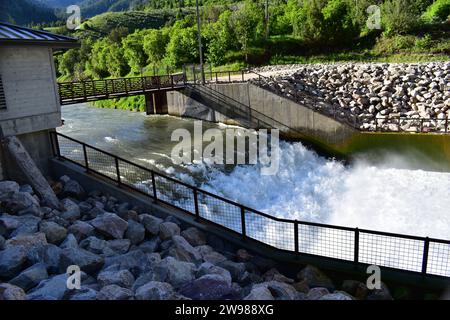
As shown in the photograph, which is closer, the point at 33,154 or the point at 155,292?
the point at 155,292

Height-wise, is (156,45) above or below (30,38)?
above

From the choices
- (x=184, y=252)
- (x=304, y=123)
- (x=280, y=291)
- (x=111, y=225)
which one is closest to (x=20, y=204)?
(x=111, y=225)

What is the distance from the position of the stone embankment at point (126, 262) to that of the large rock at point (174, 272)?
0.02m

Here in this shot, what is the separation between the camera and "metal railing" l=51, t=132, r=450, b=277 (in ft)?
24.8

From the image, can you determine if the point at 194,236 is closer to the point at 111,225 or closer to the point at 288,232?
the point at 111,225

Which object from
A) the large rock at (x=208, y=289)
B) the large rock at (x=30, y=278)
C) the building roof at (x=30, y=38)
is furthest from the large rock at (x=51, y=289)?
the building roof at (x=30, y=38)

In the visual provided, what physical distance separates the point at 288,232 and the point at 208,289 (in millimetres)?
5648

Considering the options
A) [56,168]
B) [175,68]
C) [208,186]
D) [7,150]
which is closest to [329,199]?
[208,186]

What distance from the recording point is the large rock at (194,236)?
862cm

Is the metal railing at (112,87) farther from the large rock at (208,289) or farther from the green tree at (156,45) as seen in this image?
the green tree at (156,45)

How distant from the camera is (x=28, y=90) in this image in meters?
11.3

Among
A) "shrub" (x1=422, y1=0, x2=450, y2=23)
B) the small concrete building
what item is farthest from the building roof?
"shrub" (x1=422, y1=0, x2=450, y2=23)

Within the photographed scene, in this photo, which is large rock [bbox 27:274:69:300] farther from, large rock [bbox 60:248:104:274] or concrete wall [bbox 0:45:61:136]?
concrete wall [bbox 0:45:61:136]

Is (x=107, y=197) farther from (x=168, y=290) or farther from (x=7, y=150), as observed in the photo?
(x=168, y=290)
